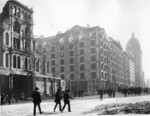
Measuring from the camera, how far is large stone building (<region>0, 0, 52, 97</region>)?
1599 inches

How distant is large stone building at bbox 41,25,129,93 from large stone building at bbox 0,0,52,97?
23.2m

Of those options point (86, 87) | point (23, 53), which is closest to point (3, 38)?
point (23, 53)

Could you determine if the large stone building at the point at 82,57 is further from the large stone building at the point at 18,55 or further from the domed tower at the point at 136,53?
the domed tower at the point at 136,53

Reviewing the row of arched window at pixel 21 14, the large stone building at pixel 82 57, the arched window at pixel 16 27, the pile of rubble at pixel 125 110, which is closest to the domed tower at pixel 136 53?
the large stone building at pixel 82 57

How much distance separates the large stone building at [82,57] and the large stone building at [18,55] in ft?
76.1

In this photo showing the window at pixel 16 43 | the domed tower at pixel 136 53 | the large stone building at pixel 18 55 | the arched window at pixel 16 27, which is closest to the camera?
the large stone building at pixel 18 55

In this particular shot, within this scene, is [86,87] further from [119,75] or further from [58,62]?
[119,75]

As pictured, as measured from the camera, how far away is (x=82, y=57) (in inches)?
2965

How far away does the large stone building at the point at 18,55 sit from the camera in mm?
40625

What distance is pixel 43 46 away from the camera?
83.5m

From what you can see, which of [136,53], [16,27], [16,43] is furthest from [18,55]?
[136,53]

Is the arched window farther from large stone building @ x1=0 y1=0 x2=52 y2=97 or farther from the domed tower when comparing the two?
the domed tower

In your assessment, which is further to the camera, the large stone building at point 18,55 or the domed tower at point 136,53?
the domed tower at point 136,53

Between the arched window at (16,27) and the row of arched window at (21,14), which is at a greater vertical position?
the row of arched window at (21,14)
